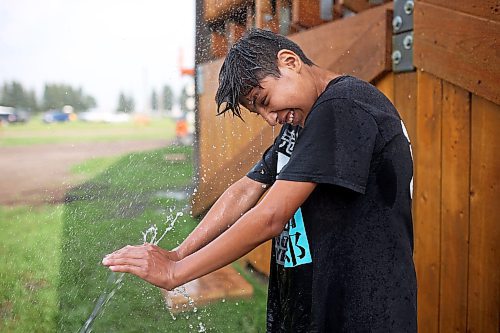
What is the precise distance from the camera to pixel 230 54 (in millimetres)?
1428

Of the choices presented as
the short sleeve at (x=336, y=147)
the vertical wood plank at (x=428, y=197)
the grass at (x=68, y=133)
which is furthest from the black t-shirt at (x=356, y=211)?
the grass at (x=68, y=133)

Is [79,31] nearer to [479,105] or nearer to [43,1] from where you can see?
[43,1]

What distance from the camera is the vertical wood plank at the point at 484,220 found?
2.04 metres

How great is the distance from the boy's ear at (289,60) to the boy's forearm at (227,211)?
1.34 ft

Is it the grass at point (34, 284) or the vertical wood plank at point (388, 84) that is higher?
the vertical wood plank at point (388, 84)

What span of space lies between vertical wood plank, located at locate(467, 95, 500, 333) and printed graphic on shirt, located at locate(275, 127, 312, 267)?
33.8 inches

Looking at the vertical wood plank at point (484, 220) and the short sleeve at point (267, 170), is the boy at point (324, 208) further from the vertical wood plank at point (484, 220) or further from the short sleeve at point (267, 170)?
the vertical wood plank at point (484, 220)

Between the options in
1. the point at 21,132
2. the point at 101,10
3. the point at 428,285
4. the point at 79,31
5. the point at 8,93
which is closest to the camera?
the point at 428,285

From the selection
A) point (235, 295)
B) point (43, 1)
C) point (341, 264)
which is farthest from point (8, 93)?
point (341, 264)

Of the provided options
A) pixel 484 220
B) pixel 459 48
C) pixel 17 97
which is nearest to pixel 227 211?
pixel 484 220

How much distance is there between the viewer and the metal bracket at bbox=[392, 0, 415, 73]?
2346 mm

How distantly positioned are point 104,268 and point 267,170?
95 centimetres

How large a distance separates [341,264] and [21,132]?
842 centimetres

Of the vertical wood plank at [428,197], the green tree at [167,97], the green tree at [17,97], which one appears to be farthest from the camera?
the green tree at [17,97]
